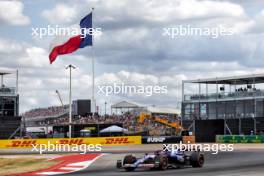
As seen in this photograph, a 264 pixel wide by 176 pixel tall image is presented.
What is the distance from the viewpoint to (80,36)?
4778 centimetres

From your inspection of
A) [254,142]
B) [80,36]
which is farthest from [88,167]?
[254,142]

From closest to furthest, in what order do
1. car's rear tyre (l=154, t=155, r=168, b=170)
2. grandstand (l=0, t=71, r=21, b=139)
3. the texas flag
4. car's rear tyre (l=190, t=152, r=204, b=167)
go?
car's rear tyre (l=154, t=155, r=168, b=170) < car's rear tyre (l=190, t=152, r=204, b=167) < the texas flag < grandstand (l=0, t=71, r=21, b=139)

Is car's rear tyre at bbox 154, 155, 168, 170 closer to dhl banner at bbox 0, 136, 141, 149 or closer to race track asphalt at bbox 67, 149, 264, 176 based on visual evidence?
race track asphalt at bbox 67, 149, 264, 176

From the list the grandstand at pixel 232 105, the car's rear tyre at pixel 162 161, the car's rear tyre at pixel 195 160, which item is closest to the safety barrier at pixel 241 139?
the grandstand at pixel 232 105

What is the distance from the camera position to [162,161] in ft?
74.9

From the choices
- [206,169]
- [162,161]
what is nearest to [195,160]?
[206,169]

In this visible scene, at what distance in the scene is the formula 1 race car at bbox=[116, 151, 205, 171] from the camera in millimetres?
22844

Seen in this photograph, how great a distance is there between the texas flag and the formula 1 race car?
70.9ft

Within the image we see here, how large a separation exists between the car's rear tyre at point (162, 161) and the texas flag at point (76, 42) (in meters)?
22.4

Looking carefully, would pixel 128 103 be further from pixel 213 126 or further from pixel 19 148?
pixel 19 148

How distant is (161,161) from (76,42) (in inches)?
994

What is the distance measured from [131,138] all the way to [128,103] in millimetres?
44112

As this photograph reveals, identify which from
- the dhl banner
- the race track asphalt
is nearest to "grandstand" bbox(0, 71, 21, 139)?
the dhl banner

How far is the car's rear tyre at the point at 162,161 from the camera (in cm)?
2275
